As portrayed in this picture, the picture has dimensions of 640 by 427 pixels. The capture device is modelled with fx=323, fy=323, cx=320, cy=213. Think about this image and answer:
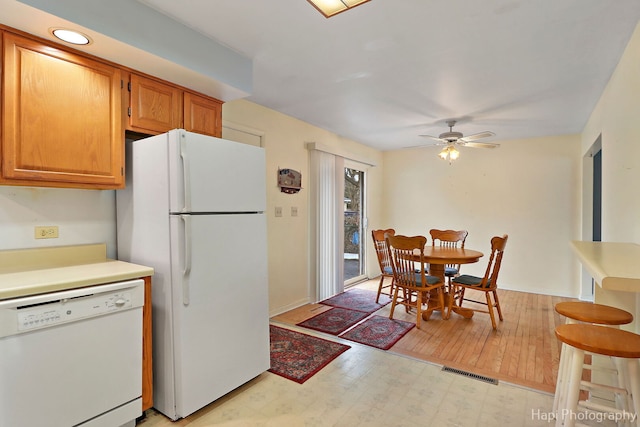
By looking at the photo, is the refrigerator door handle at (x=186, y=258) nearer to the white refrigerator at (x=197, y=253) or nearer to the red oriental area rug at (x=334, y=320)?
the white refrigerator at (x=197, y=253)

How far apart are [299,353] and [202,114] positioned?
83.4 inches

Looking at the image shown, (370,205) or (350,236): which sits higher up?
(370,205)

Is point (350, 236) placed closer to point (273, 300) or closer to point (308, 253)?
point (308, 253)

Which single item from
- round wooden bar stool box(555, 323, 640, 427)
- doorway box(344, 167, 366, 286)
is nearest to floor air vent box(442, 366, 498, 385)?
round wooden bar stool box(555, 323, 640, 427)

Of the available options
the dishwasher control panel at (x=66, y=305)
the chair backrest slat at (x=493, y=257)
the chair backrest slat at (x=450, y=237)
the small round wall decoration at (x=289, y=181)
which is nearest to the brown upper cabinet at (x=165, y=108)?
the dishwasher control panel at (x=66, y=305)

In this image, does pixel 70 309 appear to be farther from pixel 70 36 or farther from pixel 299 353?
pixel 299 353

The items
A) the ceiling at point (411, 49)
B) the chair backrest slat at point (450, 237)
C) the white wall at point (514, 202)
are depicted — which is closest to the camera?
the ceiling at point (411, 49)

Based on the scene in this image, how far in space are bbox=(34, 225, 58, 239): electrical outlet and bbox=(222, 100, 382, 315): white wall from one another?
1705 millimetres

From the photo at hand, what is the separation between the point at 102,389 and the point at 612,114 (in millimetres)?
4008

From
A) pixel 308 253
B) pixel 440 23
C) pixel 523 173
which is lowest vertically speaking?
pixel 308 253

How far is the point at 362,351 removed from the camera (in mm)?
2812

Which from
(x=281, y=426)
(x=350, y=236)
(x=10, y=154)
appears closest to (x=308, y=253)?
(x=350, y=236)

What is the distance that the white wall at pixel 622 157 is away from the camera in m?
1.95

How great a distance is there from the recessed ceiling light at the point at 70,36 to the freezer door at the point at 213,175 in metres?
0.62
